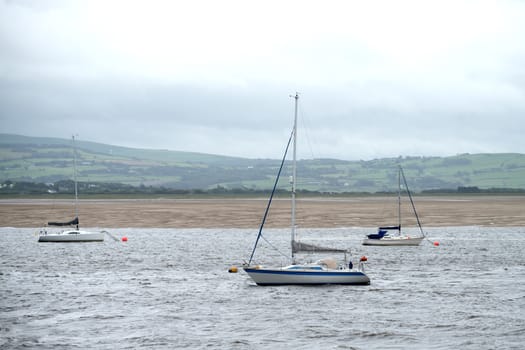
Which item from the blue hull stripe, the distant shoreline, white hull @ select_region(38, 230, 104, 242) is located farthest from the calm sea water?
the distant shoreline

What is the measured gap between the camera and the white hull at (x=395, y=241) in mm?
62906

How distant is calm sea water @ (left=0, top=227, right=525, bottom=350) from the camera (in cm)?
2886

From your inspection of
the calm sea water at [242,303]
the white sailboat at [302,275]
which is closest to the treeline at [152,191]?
the calm sea water at [242,303]

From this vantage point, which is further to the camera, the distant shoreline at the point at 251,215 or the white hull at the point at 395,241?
the distant shoreline at the point at 251,215

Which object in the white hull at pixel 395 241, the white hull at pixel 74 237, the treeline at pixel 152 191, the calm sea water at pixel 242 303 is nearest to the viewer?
the calm sea water at pixel 242 303

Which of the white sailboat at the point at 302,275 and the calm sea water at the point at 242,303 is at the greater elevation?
the white sailboat at the point at 302,275

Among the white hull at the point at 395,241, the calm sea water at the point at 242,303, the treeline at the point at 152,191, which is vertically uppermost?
the treeline at the point at 152,191

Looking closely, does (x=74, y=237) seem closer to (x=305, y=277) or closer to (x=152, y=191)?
(x=305, y=277)

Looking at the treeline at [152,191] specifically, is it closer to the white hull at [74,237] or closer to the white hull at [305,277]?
the white hull at [74,237]

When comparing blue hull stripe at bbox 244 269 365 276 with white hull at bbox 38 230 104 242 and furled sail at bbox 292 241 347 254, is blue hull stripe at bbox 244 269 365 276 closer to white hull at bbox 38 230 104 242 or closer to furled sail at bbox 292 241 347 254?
furled sail at bbox 292 241 347 254

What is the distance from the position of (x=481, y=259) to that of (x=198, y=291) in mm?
21280

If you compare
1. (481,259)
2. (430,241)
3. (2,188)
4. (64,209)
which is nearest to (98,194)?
(2,188)

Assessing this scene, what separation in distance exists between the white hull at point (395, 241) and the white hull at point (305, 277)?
22.6m

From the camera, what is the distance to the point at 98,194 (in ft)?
483
